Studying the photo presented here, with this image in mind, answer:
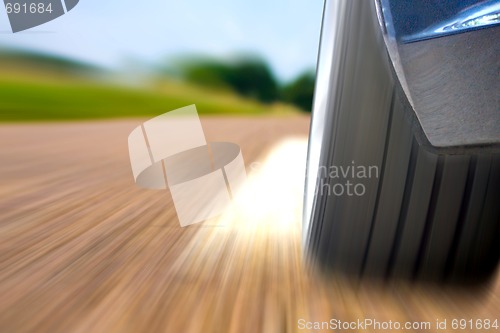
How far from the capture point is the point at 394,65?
25 cm

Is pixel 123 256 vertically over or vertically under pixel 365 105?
under

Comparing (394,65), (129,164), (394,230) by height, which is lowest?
(129,164)

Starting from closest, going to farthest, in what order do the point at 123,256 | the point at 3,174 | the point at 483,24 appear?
the point at 483,24 < the point at 123,256 < the point at 3,174

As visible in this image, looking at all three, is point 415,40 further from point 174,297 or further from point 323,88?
point 174,297

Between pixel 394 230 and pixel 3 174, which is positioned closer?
pixel 394 230

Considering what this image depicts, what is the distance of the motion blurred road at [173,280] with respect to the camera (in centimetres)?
24

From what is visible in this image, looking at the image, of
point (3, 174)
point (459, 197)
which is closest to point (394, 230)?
point (459, 197)

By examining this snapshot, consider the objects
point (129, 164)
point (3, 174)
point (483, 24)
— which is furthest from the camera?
point (129, 164)

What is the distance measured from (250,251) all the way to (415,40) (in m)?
0.21

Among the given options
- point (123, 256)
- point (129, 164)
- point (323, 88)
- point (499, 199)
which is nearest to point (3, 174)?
point (129, 164)

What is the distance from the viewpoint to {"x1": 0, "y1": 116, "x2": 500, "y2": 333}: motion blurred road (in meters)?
0.24

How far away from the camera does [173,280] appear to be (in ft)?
0.97

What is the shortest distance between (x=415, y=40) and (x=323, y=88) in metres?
0.08

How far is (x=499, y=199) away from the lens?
264 millimetres
